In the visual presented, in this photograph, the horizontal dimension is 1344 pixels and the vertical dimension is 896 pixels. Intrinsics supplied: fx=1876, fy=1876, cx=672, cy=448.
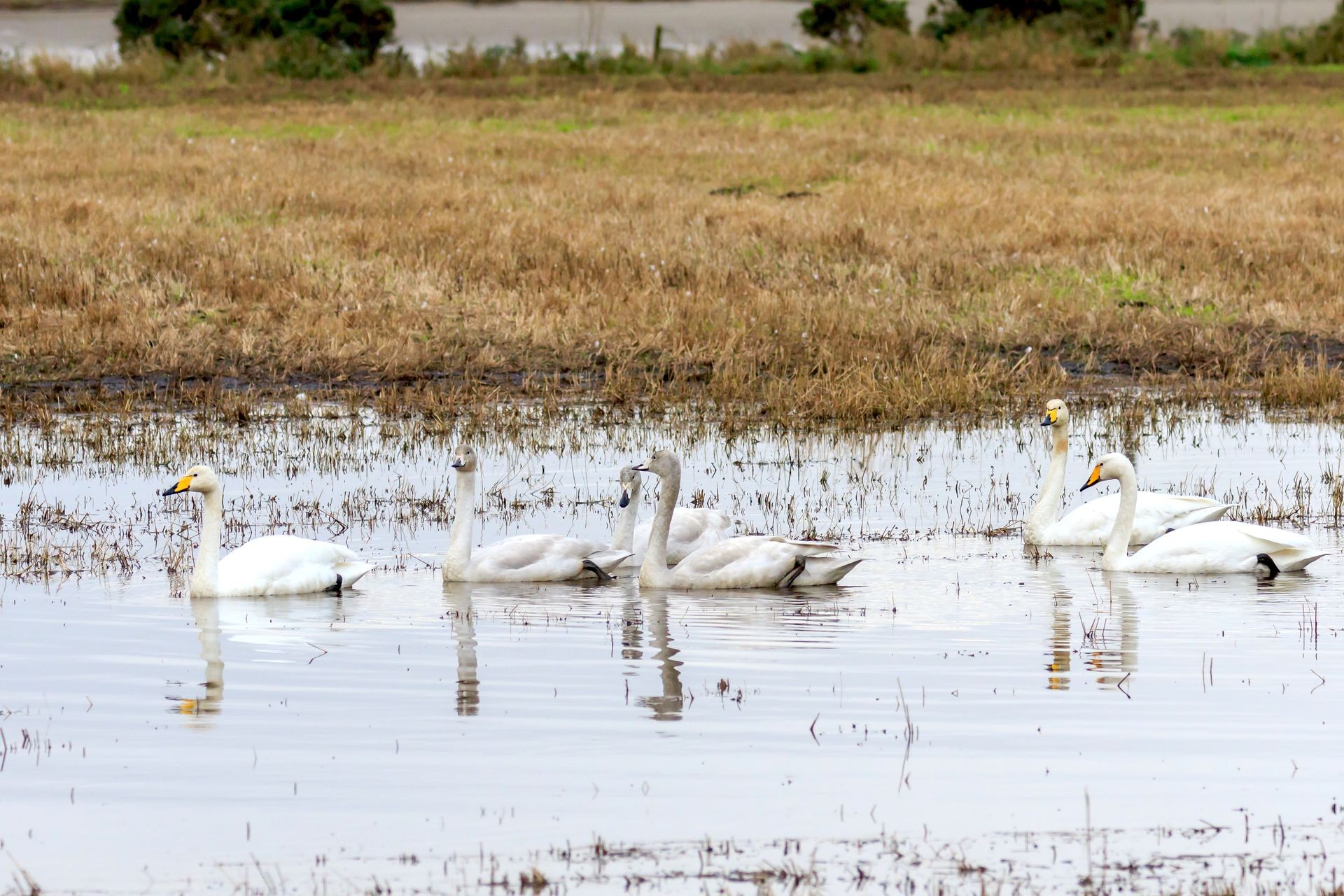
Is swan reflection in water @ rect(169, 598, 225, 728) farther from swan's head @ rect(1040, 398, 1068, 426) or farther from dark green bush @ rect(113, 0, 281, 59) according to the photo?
dark green bush @ rect(113, 0, 281, 59)

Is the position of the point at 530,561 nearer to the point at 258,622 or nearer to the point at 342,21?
the point at 258,622

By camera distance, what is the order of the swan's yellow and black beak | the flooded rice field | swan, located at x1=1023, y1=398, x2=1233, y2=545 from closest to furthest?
the flooded rice field < the swan's yellow and black beak < swan, located at x1=1023, y1=398, x2=1233, y2=545

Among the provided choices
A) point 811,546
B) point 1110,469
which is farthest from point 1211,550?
point 811,546

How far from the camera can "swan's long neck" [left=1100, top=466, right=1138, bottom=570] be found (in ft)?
29.9

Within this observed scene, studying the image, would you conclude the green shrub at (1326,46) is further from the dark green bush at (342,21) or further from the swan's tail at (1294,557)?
the swan's tail at (1294,557)

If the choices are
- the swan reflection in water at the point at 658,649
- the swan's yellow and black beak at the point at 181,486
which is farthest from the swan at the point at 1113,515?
the swan's yellow and black beak at the point at 181,486

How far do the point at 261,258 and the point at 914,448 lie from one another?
7411mm

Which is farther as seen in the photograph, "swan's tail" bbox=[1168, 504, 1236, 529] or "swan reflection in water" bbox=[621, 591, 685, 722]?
"swan's tail" bbox=[1168, 504, 1236, 529]

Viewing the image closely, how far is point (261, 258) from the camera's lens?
1686cm

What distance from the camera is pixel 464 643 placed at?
7395mm

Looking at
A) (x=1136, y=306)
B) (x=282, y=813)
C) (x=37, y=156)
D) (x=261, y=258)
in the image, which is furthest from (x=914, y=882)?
(x=37, y=156)

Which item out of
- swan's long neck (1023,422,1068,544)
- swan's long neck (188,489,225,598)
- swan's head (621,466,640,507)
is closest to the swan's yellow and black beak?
swan's long neck (188,489,225,598)

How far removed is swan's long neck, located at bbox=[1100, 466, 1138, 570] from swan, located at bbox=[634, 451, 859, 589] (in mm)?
1440

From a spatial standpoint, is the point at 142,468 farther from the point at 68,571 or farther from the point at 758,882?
the point at 758,882
